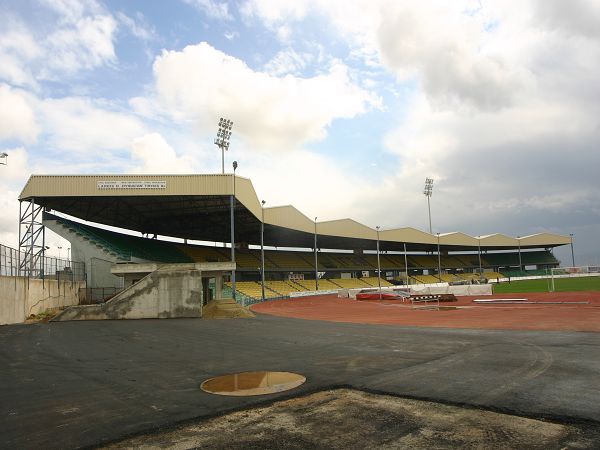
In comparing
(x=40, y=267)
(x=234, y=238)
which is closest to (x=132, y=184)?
(x=40, y=267)

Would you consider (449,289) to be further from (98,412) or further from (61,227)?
(98,412)

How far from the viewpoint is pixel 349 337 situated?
16953mm

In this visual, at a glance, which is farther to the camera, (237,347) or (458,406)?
(237,347)

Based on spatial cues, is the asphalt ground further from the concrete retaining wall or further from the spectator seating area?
the spectator seating area

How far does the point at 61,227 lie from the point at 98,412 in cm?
4192

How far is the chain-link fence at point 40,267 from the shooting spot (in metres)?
24.5

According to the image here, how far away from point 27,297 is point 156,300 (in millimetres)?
8023

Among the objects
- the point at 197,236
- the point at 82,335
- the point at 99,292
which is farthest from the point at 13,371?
the point at 197,236

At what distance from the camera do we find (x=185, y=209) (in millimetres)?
51125

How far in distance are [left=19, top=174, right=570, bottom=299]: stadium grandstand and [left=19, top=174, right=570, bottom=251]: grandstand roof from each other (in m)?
0.10

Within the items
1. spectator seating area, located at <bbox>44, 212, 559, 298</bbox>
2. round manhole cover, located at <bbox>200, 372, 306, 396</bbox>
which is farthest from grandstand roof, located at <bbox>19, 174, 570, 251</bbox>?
round manhole cover, located at <bbox>200, 372, 306, 396</bbox>

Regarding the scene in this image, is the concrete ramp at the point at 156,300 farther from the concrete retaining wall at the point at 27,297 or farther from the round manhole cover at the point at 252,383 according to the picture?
the round manhole cover at the point at 252,383

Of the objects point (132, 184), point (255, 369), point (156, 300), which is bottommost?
point (255, 369)

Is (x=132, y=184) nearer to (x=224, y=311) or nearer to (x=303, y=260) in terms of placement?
(x=224, y=311)
